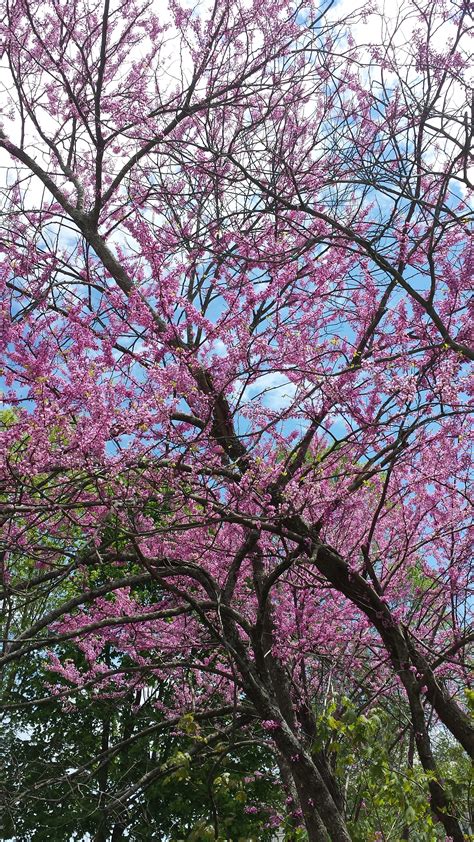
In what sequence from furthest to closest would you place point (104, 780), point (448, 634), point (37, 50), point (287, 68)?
1. point (104, 780)
2. point (448, 634)
3. point (37, 50)
4. point (287, 68)

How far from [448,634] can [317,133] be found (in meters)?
5.61

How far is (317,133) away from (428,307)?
12.0ft

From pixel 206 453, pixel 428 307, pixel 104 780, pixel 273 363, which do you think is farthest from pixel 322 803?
pixel 104 780

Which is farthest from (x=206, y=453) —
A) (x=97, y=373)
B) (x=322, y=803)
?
(x=322, y=803)

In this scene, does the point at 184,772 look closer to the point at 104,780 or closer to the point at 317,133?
the point at 317,133

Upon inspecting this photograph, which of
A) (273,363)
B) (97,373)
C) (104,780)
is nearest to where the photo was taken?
(97,373)

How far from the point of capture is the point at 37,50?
7.04 m

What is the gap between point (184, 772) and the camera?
4355 millimetres

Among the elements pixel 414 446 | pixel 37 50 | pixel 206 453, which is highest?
pixel 37 50

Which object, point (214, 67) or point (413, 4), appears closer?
point (413, 4)

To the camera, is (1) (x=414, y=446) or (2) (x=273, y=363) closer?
(2) (x=273, y=363)

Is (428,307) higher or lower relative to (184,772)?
higher

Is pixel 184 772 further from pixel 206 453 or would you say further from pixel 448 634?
pixel 448 634

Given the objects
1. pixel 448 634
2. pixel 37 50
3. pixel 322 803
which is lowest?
pixel 322 803
